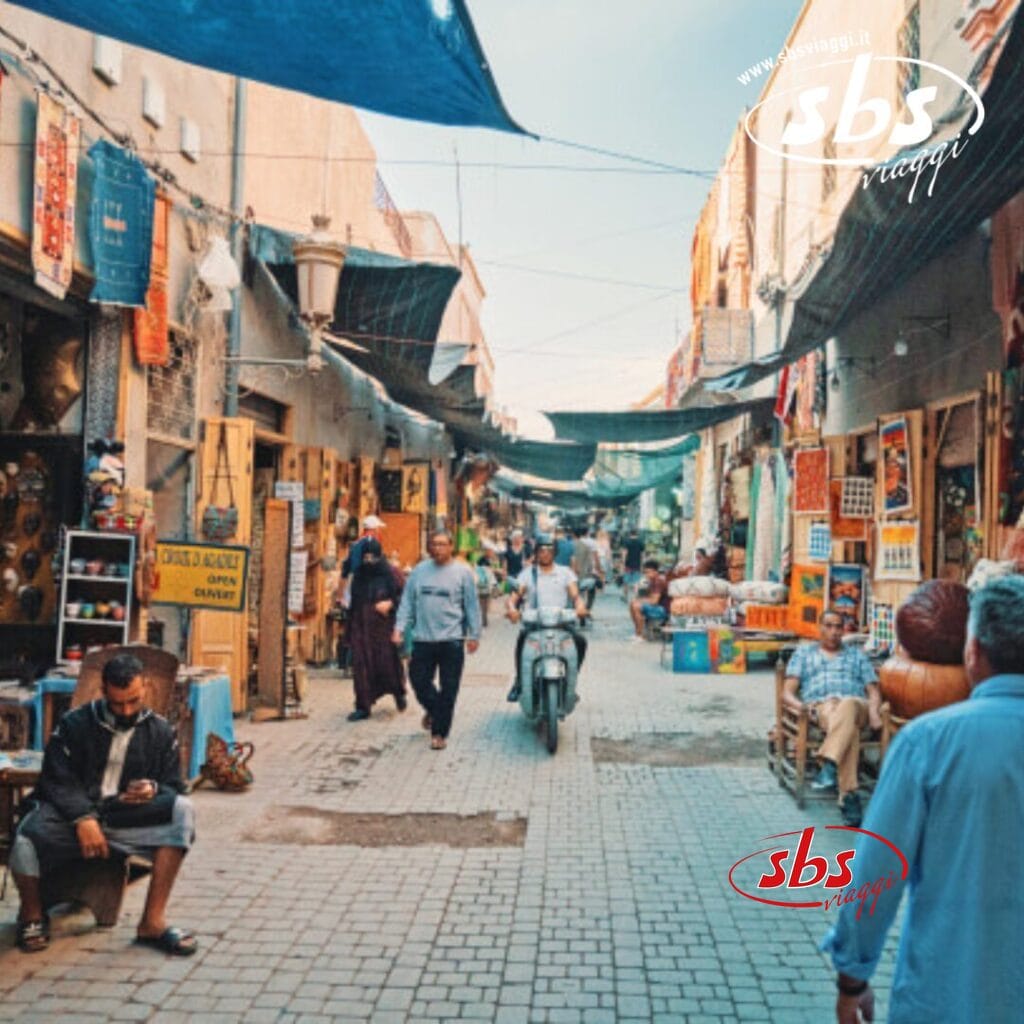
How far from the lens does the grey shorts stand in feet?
13.2

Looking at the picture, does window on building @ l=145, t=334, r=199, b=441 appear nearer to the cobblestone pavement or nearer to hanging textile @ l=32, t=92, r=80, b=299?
hanging textile @ l=32, t=92, r=80, b=299

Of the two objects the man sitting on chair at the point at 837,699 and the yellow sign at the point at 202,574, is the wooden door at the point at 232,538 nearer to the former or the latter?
the yellow sign at the point at 202,574

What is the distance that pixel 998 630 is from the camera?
210cm

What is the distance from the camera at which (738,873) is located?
198 inches

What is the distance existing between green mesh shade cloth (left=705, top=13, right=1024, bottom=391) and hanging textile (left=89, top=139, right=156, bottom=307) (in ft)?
15.0

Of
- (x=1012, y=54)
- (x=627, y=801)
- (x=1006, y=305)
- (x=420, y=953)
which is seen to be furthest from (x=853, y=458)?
(x=420, y=953)

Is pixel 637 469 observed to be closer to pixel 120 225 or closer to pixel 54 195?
pixel 120 225

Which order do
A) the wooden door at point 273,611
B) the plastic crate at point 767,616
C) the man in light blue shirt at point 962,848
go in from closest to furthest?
the man in light blue shirt at point 962,848
the wooden door at point 273,611
the plastic crate at point 767,616

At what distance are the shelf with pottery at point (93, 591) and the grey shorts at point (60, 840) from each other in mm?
2528

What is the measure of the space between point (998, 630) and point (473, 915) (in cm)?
308

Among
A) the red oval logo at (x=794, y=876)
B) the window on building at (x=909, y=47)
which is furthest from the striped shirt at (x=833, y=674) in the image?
the window on building at (x=909, y=47)

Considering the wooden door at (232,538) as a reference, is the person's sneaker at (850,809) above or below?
below

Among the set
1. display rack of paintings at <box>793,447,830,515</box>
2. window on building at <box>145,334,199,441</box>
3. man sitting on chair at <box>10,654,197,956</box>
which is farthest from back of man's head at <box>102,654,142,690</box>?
display rack of paintings at <box>793,447,830,515</box>

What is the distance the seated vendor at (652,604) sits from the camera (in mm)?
15023
